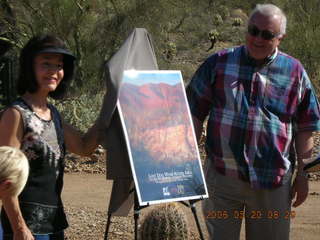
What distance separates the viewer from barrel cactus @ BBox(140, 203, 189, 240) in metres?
5.13

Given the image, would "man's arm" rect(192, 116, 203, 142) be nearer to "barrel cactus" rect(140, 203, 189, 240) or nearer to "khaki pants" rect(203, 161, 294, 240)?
"khaki pants" rect(203, 161, 294, 240)

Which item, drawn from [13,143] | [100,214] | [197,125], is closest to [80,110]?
[100,214]

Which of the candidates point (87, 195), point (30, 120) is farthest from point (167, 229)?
point (87, 195)

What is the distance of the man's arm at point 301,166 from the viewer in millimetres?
4215

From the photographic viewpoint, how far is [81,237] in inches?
253

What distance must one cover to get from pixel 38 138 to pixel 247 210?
1.31 meters

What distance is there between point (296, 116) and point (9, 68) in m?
8.71

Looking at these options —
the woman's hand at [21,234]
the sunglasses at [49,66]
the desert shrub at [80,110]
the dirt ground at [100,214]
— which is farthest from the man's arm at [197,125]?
the desert shrub at [80,110]

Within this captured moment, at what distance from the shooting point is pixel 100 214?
7293mm

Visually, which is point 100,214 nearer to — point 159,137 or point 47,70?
point 159,137

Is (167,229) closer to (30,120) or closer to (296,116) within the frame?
(296,116)

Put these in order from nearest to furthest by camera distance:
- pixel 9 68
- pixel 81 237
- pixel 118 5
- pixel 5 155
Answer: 1. pixel 5 155
2. pixel 81 237
3. pixel 9 68
4. pixel 118 5

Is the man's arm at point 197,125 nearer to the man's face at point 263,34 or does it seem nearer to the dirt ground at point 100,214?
the man's face at point 263,34

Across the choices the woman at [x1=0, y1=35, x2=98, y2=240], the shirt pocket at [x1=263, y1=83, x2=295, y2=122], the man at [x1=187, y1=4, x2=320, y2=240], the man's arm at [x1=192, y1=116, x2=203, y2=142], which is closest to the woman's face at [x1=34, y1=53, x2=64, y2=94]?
the woman at [x1=0, y1=35, x2=98, y2=240]
